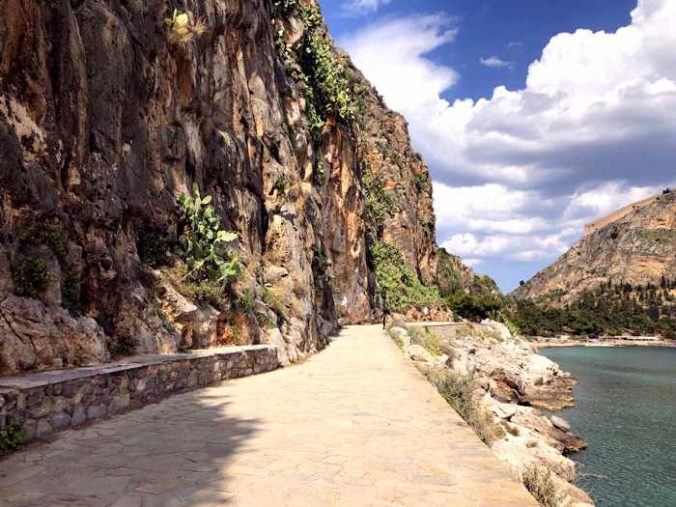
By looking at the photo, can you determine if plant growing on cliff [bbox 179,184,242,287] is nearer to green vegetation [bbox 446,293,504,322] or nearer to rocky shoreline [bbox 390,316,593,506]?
rocky shoreline [bbox 390,316,593,506]

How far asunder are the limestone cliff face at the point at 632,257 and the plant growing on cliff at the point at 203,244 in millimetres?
178562

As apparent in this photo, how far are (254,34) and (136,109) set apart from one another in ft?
36.2

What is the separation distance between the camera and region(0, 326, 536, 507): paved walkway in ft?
14.5

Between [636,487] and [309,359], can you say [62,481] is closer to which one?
[309,359]

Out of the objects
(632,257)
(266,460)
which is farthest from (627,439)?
(632,257)

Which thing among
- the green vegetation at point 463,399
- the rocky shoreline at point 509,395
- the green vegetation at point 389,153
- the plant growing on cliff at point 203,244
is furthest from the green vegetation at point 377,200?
the green vegetation at point 463,399

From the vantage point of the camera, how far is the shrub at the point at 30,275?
695cm

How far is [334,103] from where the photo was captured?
33.8m

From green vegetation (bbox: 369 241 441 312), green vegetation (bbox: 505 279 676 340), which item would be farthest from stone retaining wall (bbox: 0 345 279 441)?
green vegetation (bbox: 505 279 676 340)

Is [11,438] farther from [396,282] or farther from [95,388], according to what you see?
[396,282]

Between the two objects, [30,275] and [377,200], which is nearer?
[30,275]

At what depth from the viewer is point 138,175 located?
37.6ft

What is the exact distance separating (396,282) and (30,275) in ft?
152

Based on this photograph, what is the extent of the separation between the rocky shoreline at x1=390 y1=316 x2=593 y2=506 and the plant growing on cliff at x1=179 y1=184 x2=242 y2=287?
229 inches
